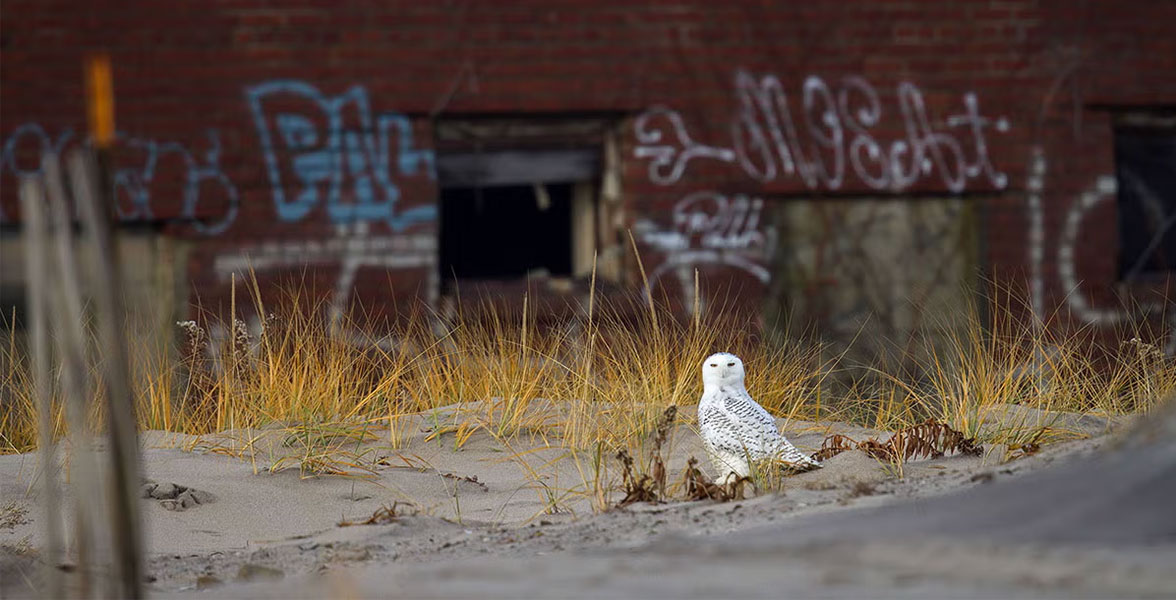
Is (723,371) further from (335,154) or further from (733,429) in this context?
(335,154)

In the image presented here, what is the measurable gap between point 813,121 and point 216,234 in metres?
3.37

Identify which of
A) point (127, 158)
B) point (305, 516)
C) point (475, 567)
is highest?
point (127, 158)

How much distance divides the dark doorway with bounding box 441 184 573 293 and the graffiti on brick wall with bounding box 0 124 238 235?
5.96 feet

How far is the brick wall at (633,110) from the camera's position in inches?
306

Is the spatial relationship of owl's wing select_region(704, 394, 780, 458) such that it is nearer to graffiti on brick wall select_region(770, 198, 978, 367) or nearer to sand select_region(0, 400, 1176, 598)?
sand select_region(0, 400, 1176, 598)

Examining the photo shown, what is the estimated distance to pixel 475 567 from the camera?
271cm

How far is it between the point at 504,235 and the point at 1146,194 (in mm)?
3992

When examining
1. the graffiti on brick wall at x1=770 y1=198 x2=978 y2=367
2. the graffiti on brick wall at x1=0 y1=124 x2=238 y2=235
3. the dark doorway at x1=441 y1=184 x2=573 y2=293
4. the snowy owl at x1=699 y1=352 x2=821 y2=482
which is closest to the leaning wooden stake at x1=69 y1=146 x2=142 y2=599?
the snowy owl at x1=699 y1=352 x2=821 y2=482

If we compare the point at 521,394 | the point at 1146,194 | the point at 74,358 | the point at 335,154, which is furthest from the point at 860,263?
the point at 74,358

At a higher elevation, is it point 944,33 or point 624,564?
point 944,33

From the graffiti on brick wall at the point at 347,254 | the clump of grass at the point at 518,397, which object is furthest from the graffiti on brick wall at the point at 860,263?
the clump of grass at the point at 518,397

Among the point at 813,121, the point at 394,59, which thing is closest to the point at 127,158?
the point at 394,59

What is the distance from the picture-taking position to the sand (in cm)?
205

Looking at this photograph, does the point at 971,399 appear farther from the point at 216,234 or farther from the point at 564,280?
the point at 216,234
